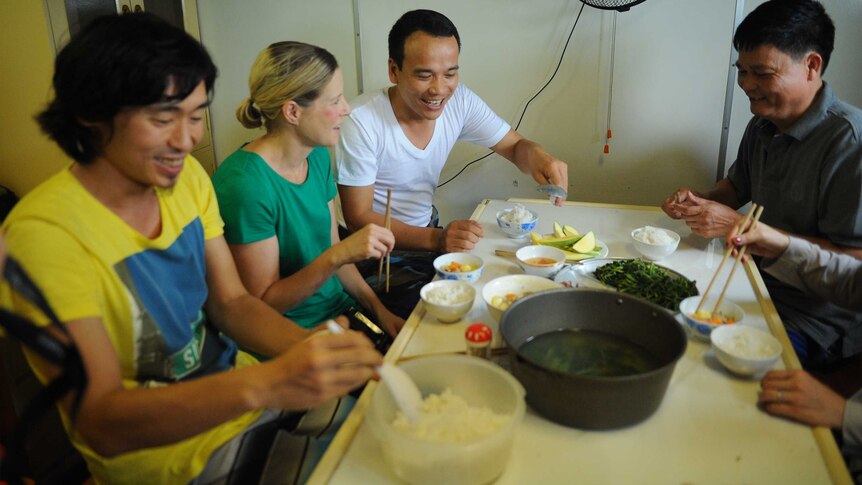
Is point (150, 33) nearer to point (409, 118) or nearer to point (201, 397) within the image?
point (201, 397)

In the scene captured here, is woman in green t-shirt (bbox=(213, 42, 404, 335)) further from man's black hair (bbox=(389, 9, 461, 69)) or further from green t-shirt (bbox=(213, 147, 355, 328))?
man's black hair (bbox=(389, 9, 461, 69))

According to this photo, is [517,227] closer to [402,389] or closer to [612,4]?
[402,389]

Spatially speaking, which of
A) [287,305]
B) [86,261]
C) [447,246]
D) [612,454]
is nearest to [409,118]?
[447,246]

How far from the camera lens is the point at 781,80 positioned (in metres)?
1.69

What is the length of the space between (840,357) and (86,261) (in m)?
1.93

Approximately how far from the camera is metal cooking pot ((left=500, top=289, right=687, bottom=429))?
873 millimetres

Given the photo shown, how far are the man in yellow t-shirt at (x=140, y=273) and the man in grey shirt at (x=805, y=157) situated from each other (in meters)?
1.41

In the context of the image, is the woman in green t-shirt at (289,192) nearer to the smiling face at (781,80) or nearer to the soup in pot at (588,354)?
the soup in pot at (588,354)

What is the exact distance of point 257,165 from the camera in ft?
4.94

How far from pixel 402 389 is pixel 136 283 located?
0.53 m

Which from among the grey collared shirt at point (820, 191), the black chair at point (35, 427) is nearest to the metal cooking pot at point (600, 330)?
the grey collared shirt at point (820, 191)

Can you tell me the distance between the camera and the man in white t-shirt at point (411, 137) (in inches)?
80.9

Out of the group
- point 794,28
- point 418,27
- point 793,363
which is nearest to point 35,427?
point 418,27

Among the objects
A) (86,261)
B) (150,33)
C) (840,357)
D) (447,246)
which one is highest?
(150,33)
